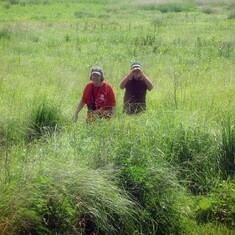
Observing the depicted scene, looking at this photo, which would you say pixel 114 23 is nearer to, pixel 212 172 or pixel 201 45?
pixel 201 45

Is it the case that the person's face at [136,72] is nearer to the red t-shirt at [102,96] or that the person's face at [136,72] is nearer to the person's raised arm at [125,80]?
the person's raised arm at [125,80]

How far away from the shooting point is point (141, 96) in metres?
8.20

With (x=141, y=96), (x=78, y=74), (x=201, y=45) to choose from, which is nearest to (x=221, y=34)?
(x=201, y=45)

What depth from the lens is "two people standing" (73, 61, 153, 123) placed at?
7.57 m

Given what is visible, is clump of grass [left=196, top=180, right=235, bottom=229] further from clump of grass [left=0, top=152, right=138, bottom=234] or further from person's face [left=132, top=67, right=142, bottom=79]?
person's face [left=132, top=67, right=142, bottom=79]

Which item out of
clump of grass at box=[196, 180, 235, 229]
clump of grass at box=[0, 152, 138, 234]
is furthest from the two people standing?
clump of grass at box=[196, 180, 235, 229]

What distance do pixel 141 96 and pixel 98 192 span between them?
126 inches

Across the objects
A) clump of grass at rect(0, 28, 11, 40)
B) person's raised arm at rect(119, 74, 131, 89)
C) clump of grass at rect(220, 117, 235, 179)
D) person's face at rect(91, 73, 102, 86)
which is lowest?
clump of grass at rect(220, 117, 235, 179)

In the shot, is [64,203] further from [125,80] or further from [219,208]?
[125,80]

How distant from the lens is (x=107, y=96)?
769cm

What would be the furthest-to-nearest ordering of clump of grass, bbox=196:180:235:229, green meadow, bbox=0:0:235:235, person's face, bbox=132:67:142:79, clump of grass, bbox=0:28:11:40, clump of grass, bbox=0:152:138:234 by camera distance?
clump of grass, bbox=0:28:11:40 < person's face, bbox=132:67:142:79 < clump of grass, bbox=196:180:235:229 < green meadow, bbox=0:0:235:235 < clump of grass, bbox=0:152:138:234

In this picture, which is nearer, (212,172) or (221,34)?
(212,172)

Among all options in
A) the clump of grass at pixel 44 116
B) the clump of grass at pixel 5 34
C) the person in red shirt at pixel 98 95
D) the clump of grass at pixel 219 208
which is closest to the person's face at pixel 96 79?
the person in red shirt at pixel 98 95

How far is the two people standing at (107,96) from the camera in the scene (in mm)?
7570
